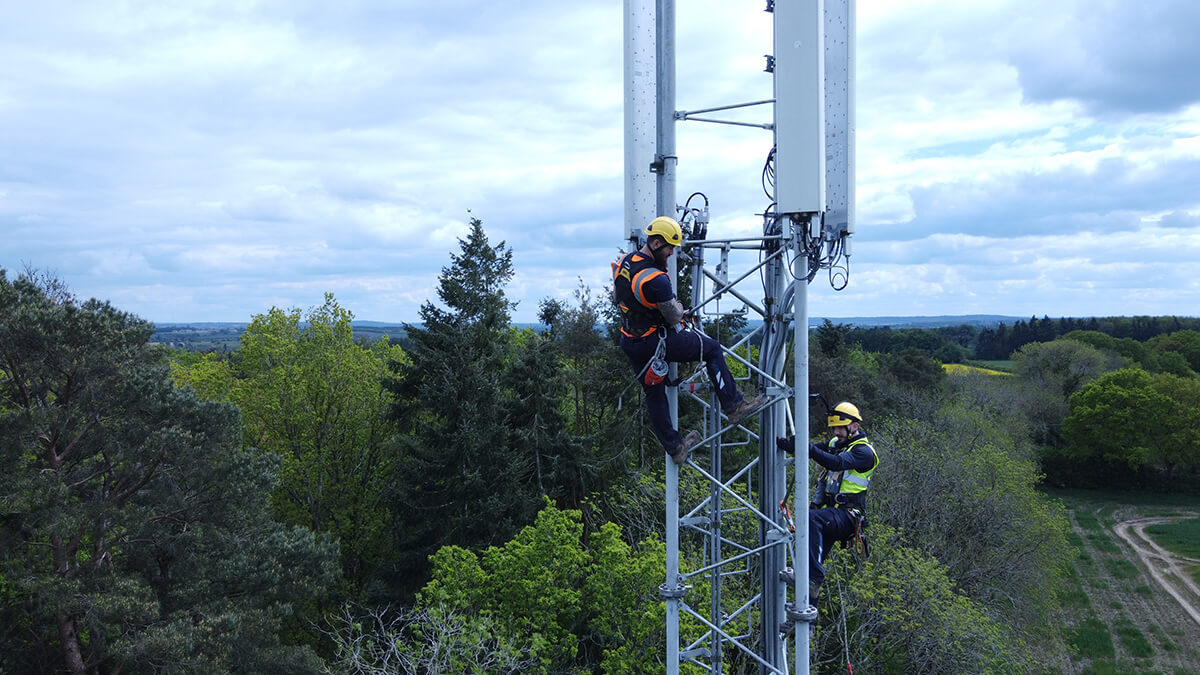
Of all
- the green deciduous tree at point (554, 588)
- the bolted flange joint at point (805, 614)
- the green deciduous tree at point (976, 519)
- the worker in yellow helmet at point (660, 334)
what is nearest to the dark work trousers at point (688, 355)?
the worker in yellow helmet at point (660, 334)

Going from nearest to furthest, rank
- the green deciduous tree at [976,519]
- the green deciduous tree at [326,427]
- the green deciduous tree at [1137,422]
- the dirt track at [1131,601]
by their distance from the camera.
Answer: the green deciduous tree at [976,519] → the dirt track at [1131,601] → the green deciduous tree at [326,427] → the green deciduous tree at [1137,422]

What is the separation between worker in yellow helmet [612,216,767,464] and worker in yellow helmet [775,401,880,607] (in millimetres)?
1465

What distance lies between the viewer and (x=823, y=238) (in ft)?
20.7

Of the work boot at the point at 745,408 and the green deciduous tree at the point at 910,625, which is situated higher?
the work boot at the point at 745,408

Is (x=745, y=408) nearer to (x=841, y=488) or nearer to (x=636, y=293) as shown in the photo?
(x=636, y=293)

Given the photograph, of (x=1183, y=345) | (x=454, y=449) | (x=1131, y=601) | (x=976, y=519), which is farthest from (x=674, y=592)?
(x=1183, y=345)

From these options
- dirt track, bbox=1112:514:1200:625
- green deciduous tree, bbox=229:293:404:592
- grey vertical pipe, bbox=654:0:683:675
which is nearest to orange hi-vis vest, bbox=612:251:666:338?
grey vertical pipe, bbox=654:0:683:675

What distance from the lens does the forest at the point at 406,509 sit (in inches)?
619

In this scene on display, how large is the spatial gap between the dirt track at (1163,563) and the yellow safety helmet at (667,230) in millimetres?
37148

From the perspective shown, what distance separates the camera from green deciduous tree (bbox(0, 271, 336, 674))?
1495 centimetres

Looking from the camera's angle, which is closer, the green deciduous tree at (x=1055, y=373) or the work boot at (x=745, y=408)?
the work boot at (x=745, y=408)

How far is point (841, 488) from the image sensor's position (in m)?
8.12

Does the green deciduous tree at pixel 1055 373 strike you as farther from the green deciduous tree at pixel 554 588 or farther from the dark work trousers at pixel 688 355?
the dark work trousers at pixel 688 355

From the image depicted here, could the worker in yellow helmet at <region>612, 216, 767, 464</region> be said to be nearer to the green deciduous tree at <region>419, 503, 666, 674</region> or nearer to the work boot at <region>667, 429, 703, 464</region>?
the work boot at <region>667, 429, 703, 464</region>
